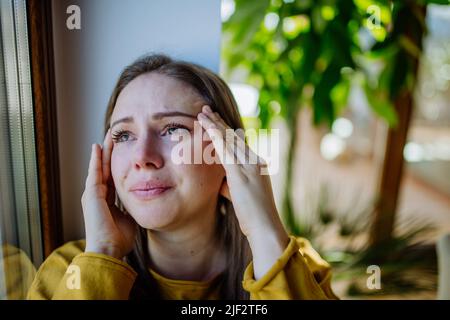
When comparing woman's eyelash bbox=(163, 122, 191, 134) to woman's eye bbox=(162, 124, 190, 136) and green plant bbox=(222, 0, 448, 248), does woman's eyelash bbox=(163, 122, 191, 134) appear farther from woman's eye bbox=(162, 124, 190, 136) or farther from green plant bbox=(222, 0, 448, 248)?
green plant bbox=(222, 0, 448, 248)

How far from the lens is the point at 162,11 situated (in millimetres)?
471

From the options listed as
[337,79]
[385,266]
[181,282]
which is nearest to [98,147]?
[181,282]

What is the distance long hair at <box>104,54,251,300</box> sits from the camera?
0.48 meters

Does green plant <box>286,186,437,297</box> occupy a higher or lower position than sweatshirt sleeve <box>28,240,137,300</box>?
lower

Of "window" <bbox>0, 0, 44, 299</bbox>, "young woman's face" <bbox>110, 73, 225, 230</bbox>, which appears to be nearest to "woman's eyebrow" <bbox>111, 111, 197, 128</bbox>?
"young woman's face" <bbox>110, 73, 225, 230</bbox>

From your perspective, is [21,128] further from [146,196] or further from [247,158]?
[247,158]

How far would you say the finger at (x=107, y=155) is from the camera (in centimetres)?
48

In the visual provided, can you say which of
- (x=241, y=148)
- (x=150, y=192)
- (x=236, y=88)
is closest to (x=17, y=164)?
(x=150, y=192)

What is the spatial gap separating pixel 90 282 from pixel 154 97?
0.75ft

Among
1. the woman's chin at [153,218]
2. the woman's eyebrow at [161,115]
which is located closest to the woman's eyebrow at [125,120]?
the woman's eyebrow at [161,115]

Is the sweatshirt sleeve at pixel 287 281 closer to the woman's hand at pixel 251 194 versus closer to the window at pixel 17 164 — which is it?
the woman's hand at pixel 251 194

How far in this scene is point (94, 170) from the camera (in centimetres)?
48

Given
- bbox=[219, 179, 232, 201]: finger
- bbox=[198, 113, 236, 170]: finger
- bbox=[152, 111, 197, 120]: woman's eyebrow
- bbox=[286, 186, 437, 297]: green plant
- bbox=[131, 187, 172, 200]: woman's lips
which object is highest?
bbox=[152, 111, 197, 120]: woman's eyebrow

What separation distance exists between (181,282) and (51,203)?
0.20 m
